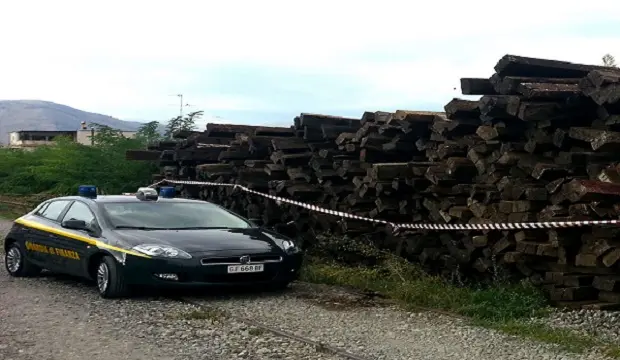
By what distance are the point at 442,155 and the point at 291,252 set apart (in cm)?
232

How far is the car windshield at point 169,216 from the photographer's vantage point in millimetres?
10992

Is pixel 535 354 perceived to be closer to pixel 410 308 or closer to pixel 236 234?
pixel 410 308

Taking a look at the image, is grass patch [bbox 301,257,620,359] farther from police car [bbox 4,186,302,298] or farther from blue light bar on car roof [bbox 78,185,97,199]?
blue light bar on car roof [bbox 78,185,97,199]

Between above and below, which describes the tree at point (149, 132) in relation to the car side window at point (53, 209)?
above

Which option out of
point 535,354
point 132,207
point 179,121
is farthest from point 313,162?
point 179,121

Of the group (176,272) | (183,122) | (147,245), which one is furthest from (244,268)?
(183,122)

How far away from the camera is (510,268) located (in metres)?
10.1

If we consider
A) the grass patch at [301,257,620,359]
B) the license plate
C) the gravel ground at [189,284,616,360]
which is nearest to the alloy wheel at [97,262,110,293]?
the gravel ground at [189,284,616,360]

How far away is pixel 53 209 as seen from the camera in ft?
40.4

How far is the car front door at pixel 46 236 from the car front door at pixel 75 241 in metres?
0.14

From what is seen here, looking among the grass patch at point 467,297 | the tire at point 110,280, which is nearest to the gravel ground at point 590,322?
the grass patch at point 467,297

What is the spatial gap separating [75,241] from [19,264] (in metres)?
1.98

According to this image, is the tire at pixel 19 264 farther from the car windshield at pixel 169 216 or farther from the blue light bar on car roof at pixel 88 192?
the car windshield at pixel 169 216

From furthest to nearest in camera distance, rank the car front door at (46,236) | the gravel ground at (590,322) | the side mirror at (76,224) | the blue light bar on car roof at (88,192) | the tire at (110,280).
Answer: the blue light bar on car roof at (88,192) → the car front door at (46,236) → the side mirror at (76,224) → the tire at (110,280) → the gravel ground at (590,322)
